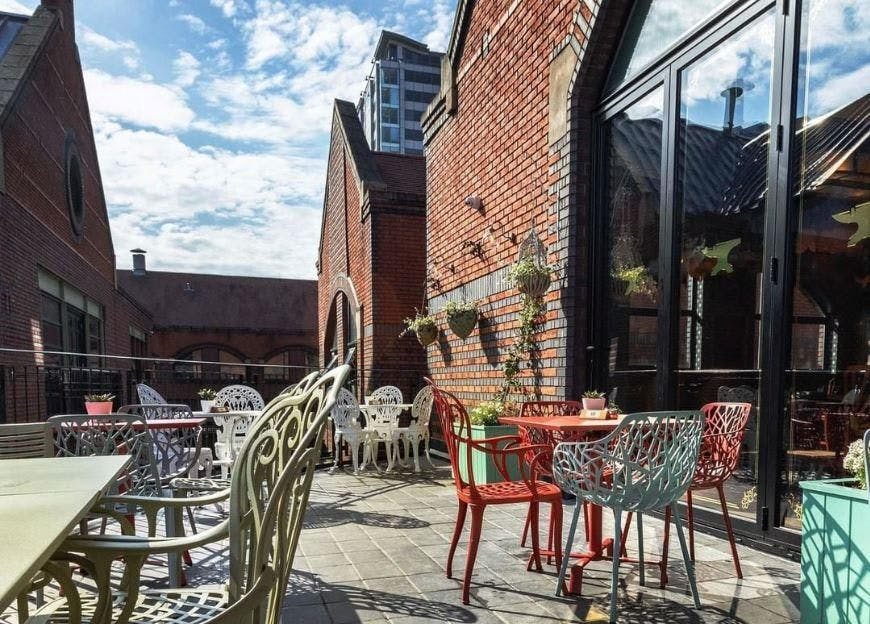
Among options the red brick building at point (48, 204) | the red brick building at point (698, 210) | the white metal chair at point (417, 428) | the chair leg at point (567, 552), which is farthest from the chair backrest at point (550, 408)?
the red brick building at point (48, 204)

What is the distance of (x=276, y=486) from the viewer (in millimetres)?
1009

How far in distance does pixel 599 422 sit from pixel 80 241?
11.7 meters

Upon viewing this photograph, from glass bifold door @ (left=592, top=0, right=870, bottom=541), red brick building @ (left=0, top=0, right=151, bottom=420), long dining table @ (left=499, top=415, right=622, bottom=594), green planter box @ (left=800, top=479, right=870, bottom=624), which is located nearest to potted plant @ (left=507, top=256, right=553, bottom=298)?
glass bifold door @ (left=592, top=0, right=870, bottom=541)

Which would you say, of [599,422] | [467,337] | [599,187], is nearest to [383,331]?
[467,337]

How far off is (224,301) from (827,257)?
2288cm

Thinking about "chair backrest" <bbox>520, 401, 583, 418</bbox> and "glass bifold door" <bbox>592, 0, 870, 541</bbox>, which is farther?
"chair backrest" <bbox>520, 401, 583, 418</bbox>

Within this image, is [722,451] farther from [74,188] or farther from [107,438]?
[74,188]

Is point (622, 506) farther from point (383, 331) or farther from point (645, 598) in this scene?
point (383, 331)

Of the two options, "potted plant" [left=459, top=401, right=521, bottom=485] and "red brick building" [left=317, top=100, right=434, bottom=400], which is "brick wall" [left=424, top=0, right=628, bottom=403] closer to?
"potted plant" [left=459, top=401, right=521, bottom=485]

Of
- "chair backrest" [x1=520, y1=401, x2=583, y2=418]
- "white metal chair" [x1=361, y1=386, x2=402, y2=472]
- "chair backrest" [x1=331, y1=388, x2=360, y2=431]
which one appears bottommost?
"white metal chair" [x1=361, y1=386, x2=402, y2=472]

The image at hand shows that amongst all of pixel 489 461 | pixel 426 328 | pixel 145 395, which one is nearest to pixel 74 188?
pixel 145 395

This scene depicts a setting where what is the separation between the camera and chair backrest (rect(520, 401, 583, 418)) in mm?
3715

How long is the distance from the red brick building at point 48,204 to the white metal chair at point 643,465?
7.30m

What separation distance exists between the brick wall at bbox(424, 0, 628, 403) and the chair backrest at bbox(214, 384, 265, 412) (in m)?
2.32
